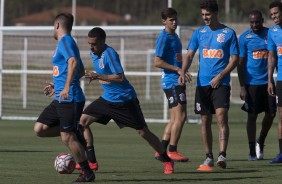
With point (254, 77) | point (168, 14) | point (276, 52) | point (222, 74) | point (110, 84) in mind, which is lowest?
point (254, 77)

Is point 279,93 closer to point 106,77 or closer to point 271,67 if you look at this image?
point 271,67

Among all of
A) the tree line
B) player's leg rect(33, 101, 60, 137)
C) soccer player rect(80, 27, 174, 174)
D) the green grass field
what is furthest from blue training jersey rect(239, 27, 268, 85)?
the tree line

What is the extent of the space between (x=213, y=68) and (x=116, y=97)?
5.29ft

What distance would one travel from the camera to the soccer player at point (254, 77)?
15.4 metres

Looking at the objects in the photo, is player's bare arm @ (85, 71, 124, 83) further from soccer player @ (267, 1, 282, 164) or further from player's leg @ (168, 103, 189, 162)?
soccer player @ (267, 1, 282, 164)

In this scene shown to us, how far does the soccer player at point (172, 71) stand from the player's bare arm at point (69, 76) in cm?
363

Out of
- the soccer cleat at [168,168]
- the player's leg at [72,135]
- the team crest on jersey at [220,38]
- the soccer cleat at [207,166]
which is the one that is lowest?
the soccer cleat at [207,166]

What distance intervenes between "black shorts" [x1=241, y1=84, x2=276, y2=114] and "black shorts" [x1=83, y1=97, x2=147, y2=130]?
9.86ft

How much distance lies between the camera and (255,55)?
15508 millimetres

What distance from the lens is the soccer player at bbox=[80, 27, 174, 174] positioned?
498 inches

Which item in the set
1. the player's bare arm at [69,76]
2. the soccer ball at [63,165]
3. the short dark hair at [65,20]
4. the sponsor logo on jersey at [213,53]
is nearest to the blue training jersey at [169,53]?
the sponsor logo on jersey at [213,53]

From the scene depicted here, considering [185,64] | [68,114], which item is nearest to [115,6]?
[185,64]

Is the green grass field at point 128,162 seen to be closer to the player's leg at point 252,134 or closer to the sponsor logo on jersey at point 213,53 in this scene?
the player's leg at point 252,134

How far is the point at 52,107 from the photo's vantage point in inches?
487
